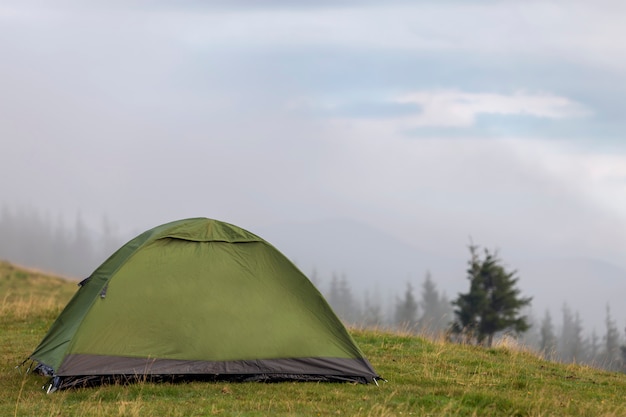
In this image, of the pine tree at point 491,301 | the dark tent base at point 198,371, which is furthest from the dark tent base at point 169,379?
the pine tree at point 491,301

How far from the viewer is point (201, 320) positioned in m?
11.8

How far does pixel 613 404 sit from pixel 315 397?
503cm

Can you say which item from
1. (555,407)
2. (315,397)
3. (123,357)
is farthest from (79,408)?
(555,407)

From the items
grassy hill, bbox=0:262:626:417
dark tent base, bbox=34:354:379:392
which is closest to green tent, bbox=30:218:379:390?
dark tent base, bbox=34:354:379:392

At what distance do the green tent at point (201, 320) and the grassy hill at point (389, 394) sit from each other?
387mm

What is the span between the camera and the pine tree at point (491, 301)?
63500 mm

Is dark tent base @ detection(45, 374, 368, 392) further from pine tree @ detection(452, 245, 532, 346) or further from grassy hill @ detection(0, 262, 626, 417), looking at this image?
pine tree @ detection(452, 245, 532, 346)

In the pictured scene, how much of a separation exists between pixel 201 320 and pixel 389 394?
11.1ft

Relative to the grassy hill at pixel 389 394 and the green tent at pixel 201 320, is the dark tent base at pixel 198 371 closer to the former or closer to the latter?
the green tent at pixel 201 320

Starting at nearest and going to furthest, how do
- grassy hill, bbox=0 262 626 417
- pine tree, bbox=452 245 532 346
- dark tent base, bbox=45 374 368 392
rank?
grassy hill, bbox=0 262 626 417 < dark tent base, bbox=45 374 368 392 < pine tree, bbox=452 245 532 346

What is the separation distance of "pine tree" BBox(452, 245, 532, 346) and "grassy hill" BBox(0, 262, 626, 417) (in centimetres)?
4871

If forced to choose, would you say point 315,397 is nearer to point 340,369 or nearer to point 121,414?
point 340,369

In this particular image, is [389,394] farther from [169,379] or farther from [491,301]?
[491,301]

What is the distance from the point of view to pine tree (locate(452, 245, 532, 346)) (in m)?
63.5
